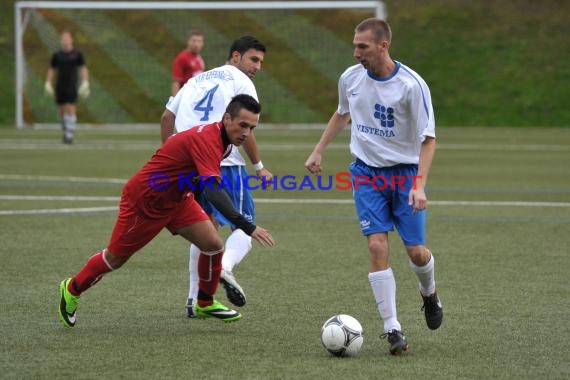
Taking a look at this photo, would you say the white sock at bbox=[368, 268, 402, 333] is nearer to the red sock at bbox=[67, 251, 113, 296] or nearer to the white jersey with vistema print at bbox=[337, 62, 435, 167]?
the white jersey with vistema print at bbox=[337, 62, 435, 167]

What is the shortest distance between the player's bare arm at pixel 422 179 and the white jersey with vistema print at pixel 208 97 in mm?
1803

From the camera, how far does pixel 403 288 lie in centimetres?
932

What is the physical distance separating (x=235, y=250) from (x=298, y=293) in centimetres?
64

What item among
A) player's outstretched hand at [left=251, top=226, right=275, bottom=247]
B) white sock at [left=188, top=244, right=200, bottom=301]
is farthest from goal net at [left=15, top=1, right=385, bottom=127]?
player's outstretched hand at [left=251, top=226, right=275, bottom=247]

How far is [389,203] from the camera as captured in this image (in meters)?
7.42

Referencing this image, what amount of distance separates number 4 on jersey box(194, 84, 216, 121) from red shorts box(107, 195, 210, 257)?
1.03 metres

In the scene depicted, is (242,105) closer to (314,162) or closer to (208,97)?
(314,162)

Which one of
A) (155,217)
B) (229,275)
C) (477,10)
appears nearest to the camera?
(155,217)

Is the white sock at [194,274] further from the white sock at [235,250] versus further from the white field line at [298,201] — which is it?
the white field line at [298,201]

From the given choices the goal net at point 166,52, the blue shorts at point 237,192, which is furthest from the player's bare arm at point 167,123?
the goal net at point 166,52

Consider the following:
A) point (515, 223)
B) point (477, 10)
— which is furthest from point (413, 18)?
point (515, 223)

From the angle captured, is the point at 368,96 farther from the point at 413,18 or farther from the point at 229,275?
the point at 413,18

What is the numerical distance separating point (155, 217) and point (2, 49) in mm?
30601

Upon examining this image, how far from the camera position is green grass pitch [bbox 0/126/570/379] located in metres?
6.64
